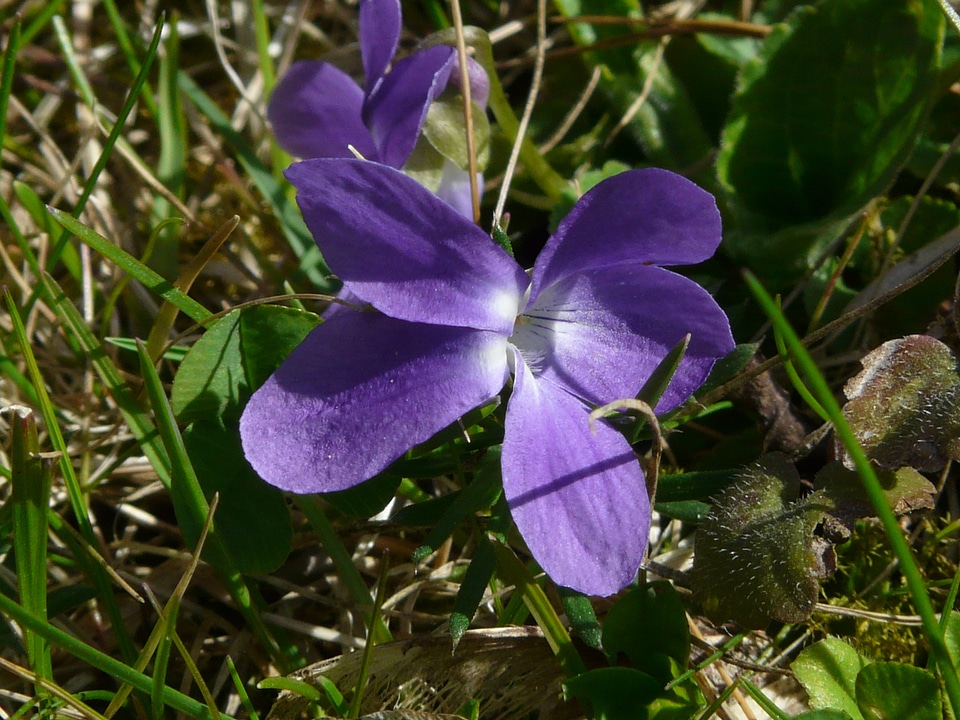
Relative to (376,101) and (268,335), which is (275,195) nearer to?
(376,101)

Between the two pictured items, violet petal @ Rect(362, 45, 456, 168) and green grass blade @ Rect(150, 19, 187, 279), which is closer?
violet petal @ Rect(362, 45, 456, 168)

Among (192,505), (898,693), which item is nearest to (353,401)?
(192,505)

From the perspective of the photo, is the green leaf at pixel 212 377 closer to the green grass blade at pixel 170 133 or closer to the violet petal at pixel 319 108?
the violet petal at pixel 319 108

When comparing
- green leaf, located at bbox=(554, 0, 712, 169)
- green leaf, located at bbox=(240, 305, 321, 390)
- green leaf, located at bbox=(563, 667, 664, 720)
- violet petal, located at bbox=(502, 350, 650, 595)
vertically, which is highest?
green leaf, located at bbox=(554, 0, 712, 169)

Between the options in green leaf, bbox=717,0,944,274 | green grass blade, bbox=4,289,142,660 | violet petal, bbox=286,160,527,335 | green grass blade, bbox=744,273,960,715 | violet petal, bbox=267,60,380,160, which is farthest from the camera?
green leaf, bbox=717,0,944,274

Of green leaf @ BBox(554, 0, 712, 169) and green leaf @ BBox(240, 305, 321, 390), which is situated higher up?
green leaf @ BBox(554, 0, 712, 169)

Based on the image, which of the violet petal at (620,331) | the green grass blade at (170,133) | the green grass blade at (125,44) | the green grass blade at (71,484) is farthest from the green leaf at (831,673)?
the green grass blade at (125,44)

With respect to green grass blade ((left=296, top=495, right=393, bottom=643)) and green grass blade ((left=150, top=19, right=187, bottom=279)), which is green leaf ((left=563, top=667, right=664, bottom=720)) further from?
green grass blade ((left=150, top=19, right=187, bottom=279))

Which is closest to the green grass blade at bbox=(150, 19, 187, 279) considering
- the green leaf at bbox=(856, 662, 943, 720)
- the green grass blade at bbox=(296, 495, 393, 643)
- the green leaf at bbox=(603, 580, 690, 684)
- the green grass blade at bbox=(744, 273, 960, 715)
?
the green grass blade at bbox=(296, 495, 393, 643)

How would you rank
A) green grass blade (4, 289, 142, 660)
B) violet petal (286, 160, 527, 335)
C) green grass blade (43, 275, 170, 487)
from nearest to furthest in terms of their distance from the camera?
violet petal (286, 160, 527, 335) < green grass blade (4, 289, 142, 660) < green grass blade (43, 275, 170, 487)
